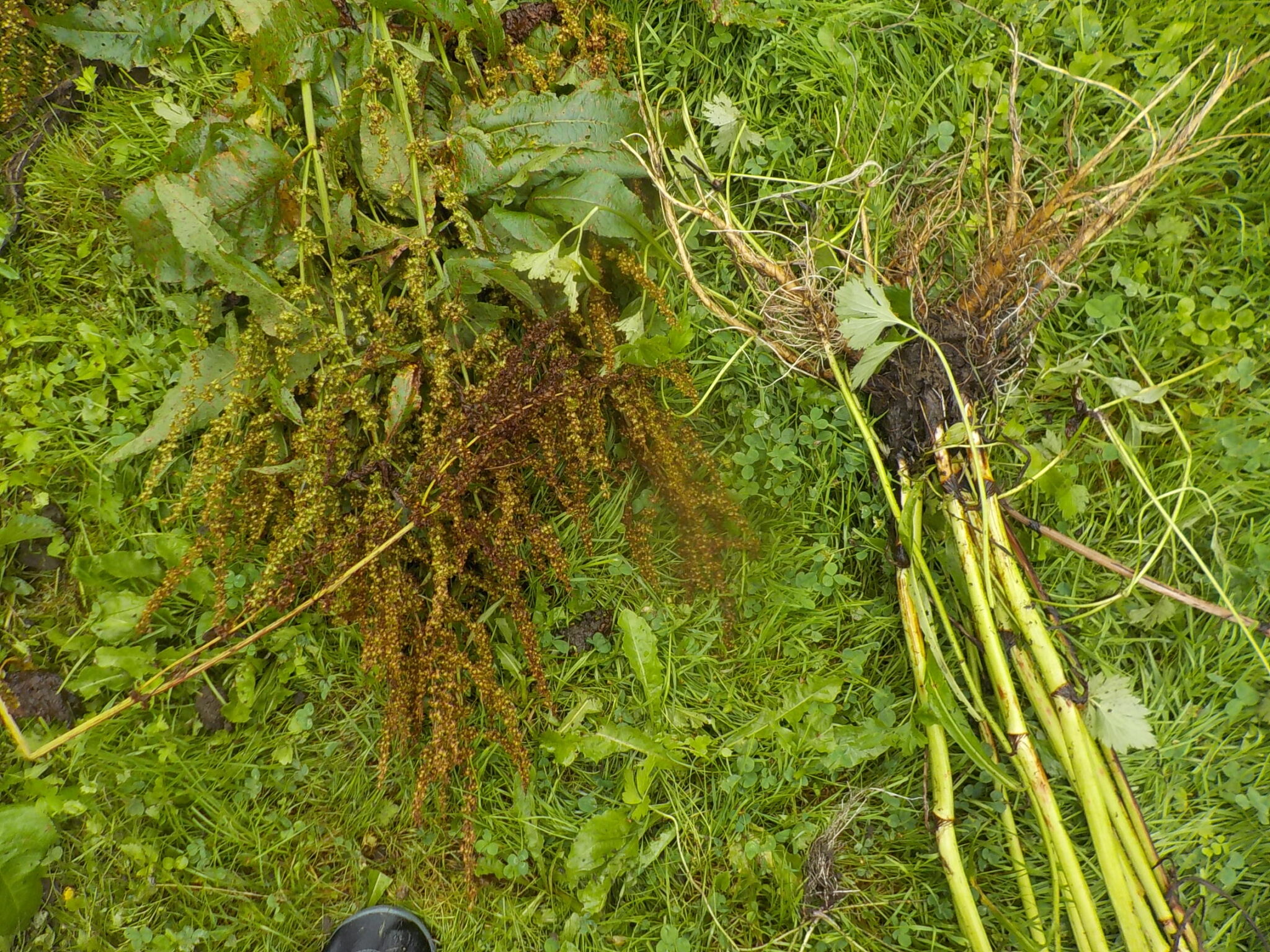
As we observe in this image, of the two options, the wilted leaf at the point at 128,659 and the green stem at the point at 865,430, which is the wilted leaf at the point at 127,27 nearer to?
the wilted leaf at the point at 128,659

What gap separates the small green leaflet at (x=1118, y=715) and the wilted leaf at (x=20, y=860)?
2.76 m

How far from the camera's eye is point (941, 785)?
78.3 inches

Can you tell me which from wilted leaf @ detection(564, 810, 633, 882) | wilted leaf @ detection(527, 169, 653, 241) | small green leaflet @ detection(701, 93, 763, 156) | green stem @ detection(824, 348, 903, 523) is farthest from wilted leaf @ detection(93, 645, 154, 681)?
small green leaflet @ detection(701, 93, 763, 156)

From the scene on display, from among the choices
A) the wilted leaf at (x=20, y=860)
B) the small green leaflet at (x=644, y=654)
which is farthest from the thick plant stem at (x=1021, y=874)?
the wilted leaf at (x=20, y=860)

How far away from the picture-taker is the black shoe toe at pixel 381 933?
7.04ft

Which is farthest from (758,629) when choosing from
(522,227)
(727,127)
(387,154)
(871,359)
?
(387,154)

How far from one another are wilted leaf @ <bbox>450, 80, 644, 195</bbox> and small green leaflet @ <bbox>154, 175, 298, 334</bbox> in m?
0.53

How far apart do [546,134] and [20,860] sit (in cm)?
238

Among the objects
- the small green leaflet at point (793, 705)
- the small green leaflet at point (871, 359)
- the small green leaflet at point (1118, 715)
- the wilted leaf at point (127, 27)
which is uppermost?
the wilted leaf at point (127, 27)

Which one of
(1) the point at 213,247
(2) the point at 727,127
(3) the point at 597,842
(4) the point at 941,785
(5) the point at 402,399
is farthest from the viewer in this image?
(2) the point at 727,127

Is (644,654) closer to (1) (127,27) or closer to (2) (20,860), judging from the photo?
(2) (20,860)

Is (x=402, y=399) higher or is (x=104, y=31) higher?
(x=104, y=31)

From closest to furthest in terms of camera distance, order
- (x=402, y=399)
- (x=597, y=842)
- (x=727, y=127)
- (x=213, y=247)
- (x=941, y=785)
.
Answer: (x=213, y=247)
(x=402, y=399)
(x=941, y=785)
(x=597, y=842)
(x=727, y=127)

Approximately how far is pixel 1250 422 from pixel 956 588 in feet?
3.09
